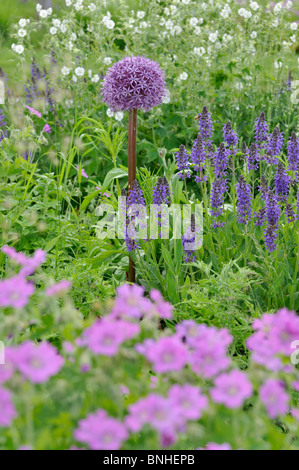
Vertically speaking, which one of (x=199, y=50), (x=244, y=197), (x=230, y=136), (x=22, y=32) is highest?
(x=22, y=32)

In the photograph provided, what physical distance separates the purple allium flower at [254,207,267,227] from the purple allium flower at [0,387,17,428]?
1.65 m

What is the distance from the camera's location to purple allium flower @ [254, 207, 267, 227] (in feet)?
7.61

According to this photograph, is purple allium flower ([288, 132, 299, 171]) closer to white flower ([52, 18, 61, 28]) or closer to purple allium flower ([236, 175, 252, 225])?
purple allium flower ([236, 175, 252, 225])

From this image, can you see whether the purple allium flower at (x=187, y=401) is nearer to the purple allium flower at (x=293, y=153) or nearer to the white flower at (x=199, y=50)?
the purple allium flower at (x=293, y=153)

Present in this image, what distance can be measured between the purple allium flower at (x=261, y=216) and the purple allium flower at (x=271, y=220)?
77 mm

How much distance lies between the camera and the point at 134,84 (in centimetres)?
239

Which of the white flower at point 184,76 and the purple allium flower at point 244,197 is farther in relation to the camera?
the white flower at point 184,76

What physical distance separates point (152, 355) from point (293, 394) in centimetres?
119

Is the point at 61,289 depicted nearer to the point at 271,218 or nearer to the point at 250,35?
the point at 271,218

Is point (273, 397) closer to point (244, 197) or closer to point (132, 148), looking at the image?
point (244, 197)

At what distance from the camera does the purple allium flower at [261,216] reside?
7.61ft

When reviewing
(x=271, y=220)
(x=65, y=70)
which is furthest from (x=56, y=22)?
(x=271, y=220)

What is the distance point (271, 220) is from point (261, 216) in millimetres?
160

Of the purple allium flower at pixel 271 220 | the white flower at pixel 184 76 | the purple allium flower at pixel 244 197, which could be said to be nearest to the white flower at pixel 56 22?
the white flower at pixel 184 76
